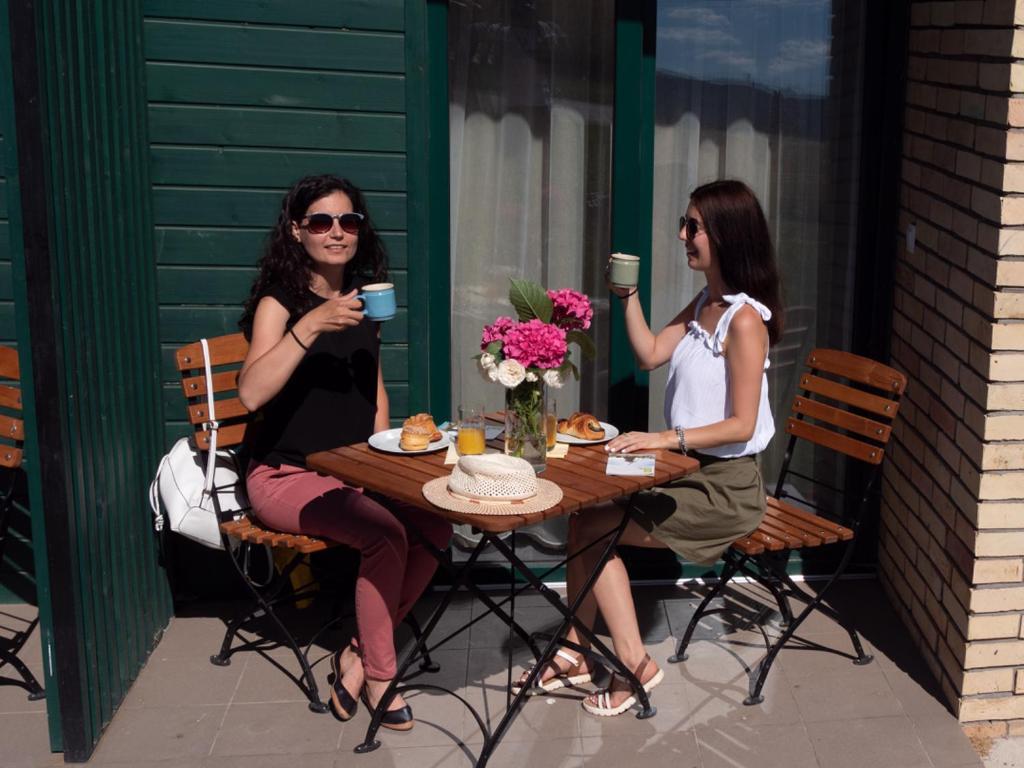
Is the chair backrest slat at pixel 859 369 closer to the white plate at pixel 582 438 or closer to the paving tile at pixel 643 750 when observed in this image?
the white plate at pixel 582 438

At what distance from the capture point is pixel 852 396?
4.68 m

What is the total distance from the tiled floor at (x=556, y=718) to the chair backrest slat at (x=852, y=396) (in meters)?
0.87

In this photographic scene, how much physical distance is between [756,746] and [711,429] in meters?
0.99

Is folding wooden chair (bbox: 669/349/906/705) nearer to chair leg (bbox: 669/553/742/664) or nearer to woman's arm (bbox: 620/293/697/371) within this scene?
chair leg (bbox: 669/553/742/664)

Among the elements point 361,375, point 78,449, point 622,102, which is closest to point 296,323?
point 361,375

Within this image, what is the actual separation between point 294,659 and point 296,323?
1.28 metres

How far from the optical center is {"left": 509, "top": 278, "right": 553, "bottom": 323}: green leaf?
400 cm

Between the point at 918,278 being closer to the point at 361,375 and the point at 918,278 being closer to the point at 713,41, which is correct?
the point at 713,41

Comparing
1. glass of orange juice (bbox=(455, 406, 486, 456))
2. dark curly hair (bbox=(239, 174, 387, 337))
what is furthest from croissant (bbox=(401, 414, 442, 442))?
dark curly hair (bbox=(239, 174, 387, 337))

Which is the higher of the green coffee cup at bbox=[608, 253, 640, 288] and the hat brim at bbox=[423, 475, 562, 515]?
the green coffee cup at bbox=[608, 253, 640, 288]

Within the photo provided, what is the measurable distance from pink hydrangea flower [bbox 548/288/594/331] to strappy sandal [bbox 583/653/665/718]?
44.4 inches

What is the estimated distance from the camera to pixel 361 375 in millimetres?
4539

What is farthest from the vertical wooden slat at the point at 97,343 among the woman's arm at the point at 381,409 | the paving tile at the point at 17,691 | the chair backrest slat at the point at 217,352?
the woman's arm at the point at 381,409

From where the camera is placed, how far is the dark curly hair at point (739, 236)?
4230mm
